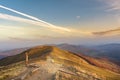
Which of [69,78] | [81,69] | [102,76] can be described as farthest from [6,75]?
[102,76]

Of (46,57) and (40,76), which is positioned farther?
(46,57)

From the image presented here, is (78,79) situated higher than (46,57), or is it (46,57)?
(46,57)

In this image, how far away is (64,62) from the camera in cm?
8319

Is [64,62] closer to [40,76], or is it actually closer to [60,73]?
[60,73]

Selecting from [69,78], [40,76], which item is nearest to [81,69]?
[69,78]

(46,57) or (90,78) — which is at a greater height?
(46,57)

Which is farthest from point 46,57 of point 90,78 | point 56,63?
point 90,78

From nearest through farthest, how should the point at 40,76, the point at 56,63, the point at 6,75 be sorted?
1. the point at 40,76
2. the point at 6,75
3. the point at 56,63

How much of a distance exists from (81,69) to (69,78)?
41.9 ft

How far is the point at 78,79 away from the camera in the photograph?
7100 cm

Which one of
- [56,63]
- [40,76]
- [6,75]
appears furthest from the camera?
[56,63]

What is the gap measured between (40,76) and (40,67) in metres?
5.55

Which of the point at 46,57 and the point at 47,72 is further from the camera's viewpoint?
the point at 46,57

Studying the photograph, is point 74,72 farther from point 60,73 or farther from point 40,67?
point 40,67
